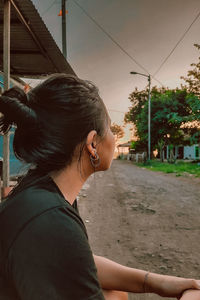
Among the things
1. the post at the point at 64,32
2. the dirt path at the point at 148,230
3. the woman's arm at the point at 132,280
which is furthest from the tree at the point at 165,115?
the woman's arm at the point at 132,280

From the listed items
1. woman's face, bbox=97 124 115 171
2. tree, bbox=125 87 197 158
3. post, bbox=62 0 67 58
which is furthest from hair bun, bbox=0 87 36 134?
tree, bbox=125 87 197 158

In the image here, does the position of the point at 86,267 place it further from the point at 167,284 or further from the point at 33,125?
the point at 167,284

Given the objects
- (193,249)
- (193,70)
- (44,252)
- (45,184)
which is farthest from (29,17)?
(193,70)

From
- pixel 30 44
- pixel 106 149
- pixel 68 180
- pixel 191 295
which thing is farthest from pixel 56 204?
pixel 30 44

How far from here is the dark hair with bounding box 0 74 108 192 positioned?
3.60ft

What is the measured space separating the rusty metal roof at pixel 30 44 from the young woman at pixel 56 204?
292 centimetres

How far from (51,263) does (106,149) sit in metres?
0.74

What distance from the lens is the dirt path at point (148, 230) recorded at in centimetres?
Result: 303

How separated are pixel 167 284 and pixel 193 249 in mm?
2189

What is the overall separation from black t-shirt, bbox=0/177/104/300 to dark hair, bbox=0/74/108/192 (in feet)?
1.05

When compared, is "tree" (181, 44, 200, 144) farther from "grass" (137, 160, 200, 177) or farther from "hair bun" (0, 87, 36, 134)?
"hair bun" (0, 87, 36, 134)

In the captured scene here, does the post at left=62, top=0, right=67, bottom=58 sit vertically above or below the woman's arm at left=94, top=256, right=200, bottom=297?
above

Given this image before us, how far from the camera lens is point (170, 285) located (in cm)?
144

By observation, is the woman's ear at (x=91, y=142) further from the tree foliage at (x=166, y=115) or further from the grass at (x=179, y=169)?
the tree foliage at (x=166, y=115)
